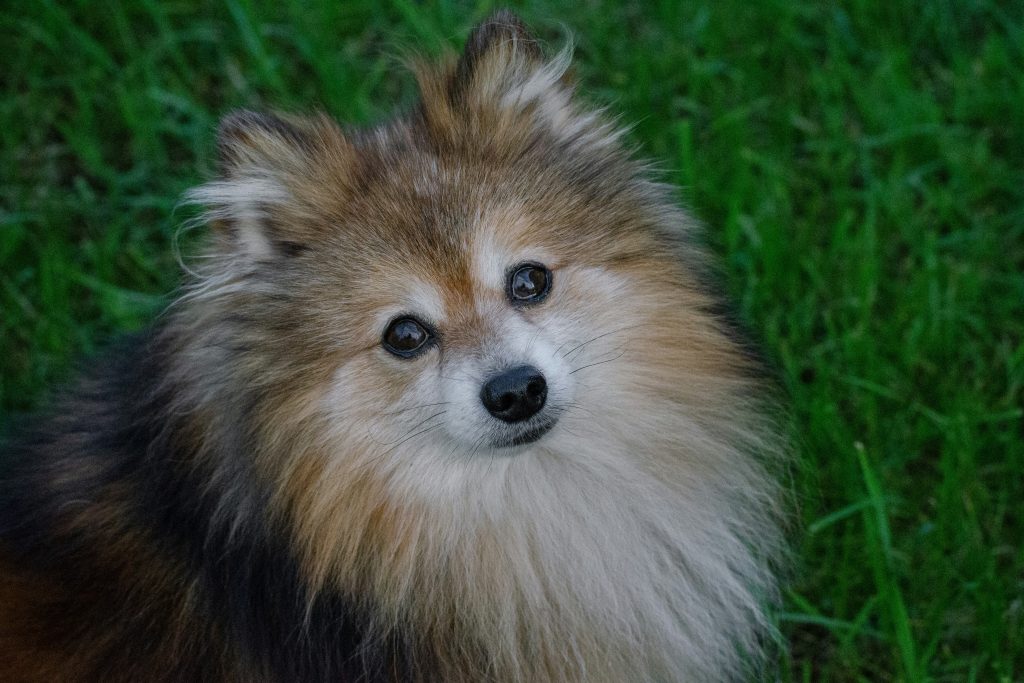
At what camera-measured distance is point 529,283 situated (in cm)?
305

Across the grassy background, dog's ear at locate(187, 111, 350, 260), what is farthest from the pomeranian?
the grassy background

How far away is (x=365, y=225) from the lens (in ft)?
9.91

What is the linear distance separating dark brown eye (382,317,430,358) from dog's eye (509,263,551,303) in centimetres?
25

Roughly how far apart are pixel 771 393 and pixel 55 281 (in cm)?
308

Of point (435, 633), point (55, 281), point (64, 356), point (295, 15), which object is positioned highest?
point (295, 15)

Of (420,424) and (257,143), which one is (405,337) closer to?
(420,424)

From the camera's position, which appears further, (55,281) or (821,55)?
(821,55)

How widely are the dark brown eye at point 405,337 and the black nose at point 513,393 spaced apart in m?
0.24

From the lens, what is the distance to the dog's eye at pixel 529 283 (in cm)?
304

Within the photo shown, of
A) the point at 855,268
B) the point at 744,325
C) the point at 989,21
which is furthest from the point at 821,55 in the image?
the point at 744,325

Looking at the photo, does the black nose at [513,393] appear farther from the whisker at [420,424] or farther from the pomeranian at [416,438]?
the whisker at [420,424]

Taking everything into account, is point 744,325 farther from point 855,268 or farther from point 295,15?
point 295,15

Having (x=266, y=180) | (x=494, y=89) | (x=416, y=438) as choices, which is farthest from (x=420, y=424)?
(x=494, y=89)

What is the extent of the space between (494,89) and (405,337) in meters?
0.73
